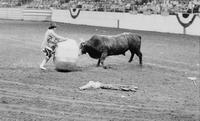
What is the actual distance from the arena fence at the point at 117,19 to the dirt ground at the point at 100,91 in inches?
431

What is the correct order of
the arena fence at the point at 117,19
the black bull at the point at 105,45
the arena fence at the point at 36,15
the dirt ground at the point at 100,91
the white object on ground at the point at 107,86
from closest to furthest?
1. the dirt ground at the point at 100,91
2. the white object on ground at the point at 107,86
3. the black bull at the point at 105,45
4. the arena fence at the point at 117,19
5. the arena fence at the point at 36,15

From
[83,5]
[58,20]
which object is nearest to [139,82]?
[83,5]

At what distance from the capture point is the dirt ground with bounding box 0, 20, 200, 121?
30.7ft

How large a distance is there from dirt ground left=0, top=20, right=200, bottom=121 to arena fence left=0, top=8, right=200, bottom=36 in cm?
1094

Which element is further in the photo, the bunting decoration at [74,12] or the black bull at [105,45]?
the bunting decoration at [74,12]

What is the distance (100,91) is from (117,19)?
27739 millimetres

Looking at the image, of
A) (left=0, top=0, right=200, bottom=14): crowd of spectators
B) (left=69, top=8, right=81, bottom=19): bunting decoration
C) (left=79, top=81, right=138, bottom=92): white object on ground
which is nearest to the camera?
(left=79, top=81, right=138, bottom=92): white object on ground

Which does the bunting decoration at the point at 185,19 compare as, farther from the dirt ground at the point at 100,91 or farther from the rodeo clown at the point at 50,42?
the rodeo clown at the point at 50,42

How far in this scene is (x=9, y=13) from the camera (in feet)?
183

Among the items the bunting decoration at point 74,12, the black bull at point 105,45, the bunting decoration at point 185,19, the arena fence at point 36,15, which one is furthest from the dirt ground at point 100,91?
the arena fence at point 36,15

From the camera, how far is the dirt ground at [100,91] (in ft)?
30.7

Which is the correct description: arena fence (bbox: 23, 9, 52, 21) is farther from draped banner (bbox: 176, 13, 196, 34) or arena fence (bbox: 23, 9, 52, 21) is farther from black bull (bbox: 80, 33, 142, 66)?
black bull (bbox: 80, 33, 142, 66)

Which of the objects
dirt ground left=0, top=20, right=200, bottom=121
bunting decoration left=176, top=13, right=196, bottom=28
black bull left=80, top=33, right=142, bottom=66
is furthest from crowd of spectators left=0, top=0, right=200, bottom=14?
black bull left=80, top=33, right=142, bottom=66

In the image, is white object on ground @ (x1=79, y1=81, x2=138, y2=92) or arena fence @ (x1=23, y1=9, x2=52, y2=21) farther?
arena fence @ (x1=23, y1=9, x2=52, y2=21)
